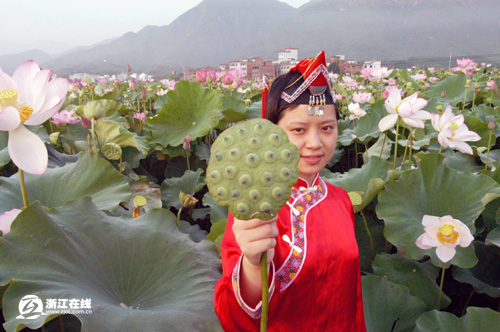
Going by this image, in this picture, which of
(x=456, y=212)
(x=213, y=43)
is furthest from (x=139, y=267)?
(x=213, y=43)

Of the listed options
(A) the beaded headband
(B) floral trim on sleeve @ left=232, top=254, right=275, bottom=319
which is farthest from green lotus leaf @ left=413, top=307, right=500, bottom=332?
(A) the beaded headband

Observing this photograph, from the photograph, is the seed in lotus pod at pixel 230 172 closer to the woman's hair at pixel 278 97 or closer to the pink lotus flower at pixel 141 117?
the woman's hair at pixel 278 97

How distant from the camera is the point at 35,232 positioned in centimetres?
84

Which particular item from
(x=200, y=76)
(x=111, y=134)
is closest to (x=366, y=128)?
(x=200, y=76)

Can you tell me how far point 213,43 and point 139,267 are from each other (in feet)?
576

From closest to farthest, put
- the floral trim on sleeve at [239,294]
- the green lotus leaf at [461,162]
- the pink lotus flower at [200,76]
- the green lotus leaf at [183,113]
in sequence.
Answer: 1. the floral trim on sleeve at [239,294]
2. the green lotus leaf at [461,162]
3. the green lotus leaf at [183,113]
4. the pink lotus flower at [200,76]

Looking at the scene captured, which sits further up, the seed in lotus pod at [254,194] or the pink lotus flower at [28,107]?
the pink lotus flower at [28,107]

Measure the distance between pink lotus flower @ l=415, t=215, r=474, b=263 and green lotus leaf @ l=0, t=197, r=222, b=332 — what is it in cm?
62

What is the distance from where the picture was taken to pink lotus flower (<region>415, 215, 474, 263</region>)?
1003mm

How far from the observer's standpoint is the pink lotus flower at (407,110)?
1296 mm

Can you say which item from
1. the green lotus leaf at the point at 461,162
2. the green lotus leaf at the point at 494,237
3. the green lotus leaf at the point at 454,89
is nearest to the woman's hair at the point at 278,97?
the green lotus leaf at the point at 494,237

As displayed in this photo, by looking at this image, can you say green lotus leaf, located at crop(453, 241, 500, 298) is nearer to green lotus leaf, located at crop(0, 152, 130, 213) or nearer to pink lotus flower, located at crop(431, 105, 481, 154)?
pink lotus flower, located at crop(431, 105, 481, 154)

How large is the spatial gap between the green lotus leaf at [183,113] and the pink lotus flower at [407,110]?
1212 mm

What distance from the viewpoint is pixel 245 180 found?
449mm
